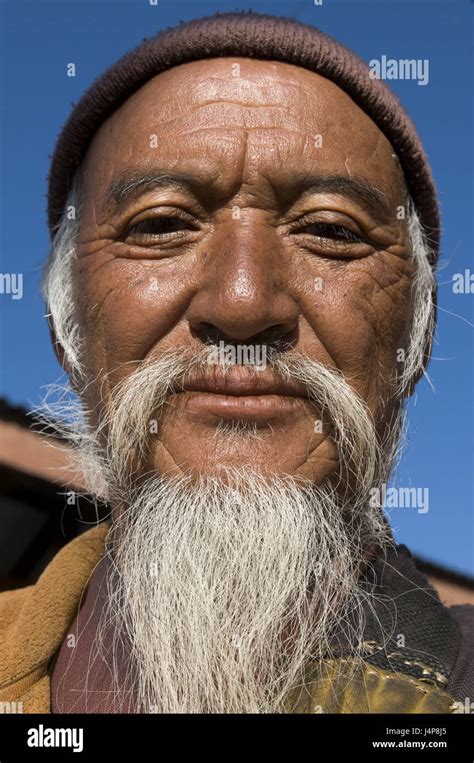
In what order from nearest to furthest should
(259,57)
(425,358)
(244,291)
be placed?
(244,291), (259,57), (425,358)

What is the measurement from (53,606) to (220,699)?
0.55 metres

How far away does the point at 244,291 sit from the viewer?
1568 mm

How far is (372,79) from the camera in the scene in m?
2.06

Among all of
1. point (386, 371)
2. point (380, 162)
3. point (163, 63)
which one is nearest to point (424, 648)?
point (386, 371)

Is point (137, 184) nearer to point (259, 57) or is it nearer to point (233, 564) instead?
point (259, 57)

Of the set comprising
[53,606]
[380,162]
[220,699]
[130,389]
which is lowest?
[220,699]

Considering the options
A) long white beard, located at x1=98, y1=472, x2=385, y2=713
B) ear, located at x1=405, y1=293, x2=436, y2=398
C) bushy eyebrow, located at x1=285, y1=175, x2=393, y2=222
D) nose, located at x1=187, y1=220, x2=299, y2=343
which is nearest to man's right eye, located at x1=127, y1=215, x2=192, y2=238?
nose, located at x1=187, y1=220, x2=299, y2=343

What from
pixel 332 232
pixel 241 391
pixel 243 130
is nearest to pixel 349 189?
pixel 332 232

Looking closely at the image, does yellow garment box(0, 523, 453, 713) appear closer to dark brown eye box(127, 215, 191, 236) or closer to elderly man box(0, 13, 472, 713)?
elderly man box(0, 13, 472, 713)

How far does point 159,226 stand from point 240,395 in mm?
516

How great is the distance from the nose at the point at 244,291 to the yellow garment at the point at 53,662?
78 cm

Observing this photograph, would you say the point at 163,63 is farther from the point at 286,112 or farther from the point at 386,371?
the point at 386,371

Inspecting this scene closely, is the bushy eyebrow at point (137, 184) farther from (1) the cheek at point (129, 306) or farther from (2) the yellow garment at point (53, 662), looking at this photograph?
(2) the yellow garment at point (53, 662)

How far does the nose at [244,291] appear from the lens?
1572 millimetres
